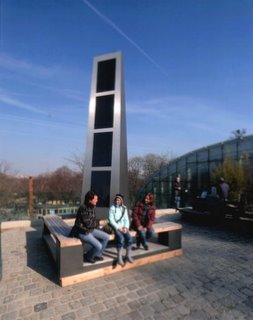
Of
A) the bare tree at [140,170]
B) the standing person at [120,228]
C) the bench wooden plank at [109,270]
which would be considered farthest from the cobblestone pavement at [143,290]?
the bare tree at [140,170]

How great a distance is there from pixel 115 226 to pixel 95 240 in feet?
1.77

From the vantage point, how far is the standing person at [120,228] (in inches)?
182

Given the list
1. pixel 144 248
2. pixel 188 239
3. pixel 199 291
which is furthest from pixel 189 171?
pixel 199 291

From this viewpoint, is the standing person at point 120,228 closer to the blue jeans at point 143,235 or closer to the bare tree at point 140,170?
the blue jeans at point 143,235

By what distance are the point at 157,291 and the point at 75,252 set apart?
1.47 meters

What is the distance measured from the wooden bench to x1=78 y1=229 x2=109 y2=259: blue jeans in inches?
6.3

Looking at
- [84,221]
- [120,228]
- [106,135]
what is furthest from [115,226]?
[106,135]

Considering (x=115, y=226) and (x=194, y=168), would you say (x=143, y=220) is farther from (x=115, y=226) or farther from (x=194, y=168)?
(x=194, y=168)

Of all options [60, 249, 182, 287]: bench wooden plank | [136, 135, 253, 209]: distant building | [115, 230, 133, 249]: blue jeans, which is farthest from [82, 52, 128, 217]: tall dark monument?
[136, 135, 253, 209]: distant building

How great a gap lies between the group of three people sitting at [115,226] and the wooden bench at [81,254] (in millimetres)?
152

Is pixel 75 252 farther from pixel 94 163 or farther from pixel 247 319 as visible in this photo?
pixel 94 163

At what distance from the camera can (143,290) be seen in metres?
3.77

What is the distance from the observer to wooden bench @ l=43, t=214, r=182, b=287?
13.0 feet

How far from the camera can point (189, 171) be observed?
1742 centimetres
